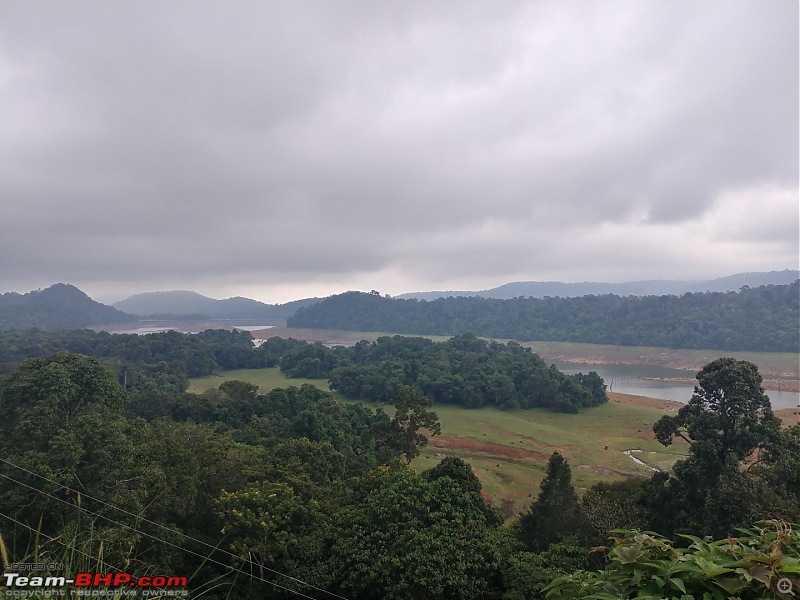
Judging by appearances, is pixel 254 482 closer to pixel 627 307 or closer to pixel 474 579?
pixel 474 579

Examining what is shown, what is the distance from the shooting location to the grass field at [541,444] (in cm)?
2931

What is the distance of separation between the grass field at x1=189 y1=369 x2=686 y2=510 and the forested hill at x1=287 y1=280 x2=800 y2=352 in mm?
48680

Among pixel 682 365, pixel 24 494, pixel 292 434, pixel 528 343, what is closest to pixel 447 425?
pixel 292 434

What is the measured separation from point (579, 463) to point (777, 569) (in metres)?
32.2

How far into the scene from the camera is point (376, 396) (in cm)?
5441

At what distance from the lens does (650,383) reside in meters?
69.9

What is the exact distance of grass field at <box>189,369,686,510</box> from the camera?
2931cm

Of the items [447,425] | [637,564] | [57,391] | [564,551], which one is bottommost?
[447,425]

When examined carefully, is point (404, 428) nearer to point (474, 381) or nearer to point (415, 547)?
point (415, 547)

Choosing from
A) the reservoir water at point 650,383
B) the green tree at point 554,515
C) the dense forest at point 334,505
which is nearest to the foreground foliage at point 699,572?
the dense forest at point 334,505

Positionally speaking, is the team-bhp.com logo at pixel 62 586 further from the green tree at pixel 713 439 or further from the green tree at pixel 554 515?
the green tree at pixel 713 439

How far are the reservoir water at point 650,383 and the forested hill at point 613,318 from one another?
15.3 meters

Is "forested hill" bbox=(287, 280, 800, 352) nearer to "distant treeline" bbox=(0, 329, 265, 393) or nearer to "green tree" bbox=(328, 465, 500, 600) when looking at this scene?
"distant treeline" bbox=(0, 329, 265, 393)

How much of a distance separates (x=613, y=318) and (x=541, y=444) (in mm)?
87608
